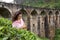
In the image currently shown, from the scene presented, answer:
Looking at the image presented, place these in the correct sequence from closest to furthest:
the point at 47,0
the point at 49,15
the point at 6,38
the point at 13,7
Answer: the point at 6,38
the point at 13,7
the point at 49,15
the point at 47,0

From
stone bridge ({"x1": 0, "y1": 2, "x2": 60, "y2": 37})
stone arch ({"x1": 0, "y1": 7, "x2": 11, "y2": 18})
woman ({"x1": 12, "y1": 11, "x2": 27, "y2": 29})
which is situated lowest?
stone bridge ({"x1": 0, "y1": 2, "x2": 60, "y2": 37})

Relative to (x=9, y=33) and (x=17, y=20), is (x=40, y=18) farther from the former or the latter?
(x=9, y=33)

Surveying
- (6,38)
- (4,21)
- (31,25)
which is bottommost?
(31,25)

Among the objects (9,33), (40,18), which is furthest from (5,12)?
(9,33)

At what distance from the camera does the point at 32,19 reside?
17.0 metres

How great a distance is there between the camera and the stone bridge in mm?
15589

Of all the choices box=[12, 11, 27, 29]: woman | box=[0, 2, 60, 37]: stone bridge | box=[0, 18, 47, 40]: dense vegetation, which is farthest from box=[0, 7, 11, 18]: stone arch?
box=[0, 18, 47, 40]: dense vegetation

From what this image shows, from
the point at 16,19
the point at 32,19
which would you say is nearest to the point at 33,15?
the point at 32,19

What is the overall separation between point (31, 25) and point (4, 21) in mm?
13995

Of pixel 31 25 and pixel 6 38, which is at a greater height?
pixel 6 38

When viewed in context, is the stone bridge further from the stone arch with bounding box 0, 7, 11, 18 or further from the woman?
the woman

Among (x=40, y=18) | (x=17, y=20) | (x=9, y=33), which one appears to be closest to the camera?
(x=9, y=33)

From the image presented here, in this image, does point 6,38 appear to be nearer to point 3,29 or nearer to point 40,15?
point 3,29

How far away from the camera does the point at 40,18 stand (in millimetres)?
18391
